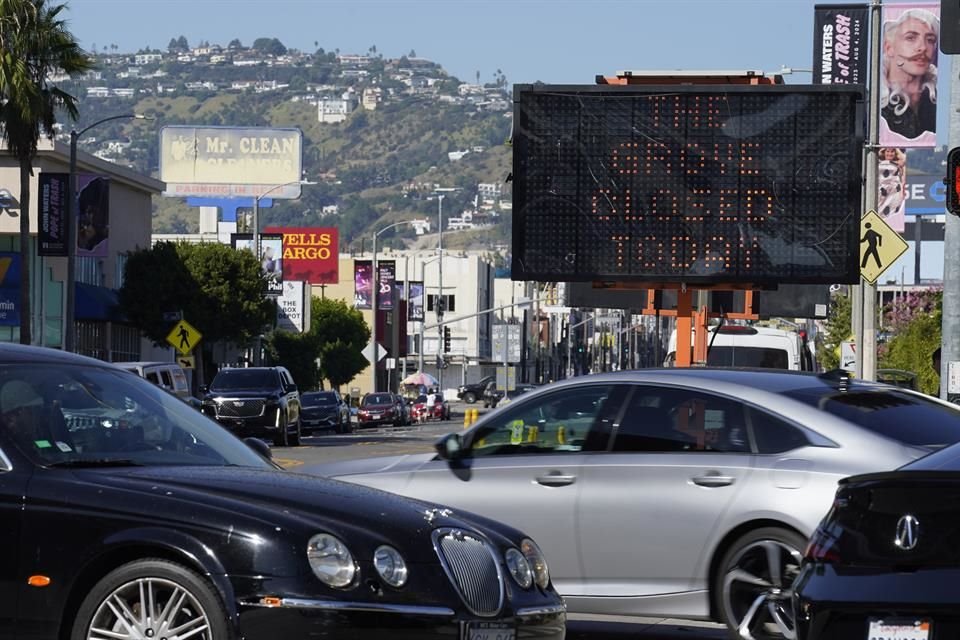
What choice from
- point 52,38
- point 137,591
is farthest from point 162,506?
point 52,38

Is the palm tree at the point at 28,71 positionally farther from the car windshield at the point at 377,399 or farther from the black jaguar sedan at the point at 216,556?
the black jaguar sedan at the point at 216,556

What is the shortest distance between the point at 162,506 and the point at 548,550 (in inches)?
143

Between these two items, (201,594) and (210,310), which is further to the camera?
(210,310)

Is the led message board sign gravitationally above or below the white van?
above

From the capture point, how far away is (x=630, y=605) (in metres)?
9.68

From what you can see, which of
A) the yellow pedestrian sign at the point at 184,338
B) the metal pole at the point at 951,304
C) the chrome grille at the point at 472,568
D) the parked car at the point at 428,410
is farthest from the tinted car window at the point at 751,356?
the parked car at the point at 428,410

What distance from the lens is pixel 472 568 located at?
23.3 feet

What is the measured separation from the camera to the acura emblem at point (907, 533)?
6156 millimetres

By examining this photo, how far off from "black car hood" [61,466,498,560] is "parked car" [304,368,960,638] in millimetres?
2424

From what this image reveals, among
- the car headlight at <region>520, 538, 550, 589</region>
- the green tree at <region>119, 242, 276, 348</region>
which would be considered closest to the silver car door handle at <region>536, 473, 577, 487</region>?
the car headlight at <region>520, 538, 550, 589</region>

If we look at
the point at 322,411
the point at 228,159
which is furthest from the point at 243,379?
the point at 228,159

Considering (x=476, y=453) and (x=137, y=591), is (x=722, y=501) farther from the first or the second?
(x=137, y=591)

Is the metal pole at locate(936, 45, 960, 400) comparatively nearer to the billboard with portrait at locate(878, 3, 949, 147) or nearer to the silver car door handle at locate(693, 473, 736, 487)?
the billboard with portrait at locate(878, 3, 949, 147)

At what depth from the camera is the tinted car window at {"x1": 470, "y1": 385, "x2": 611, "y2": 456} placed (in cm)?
1017
